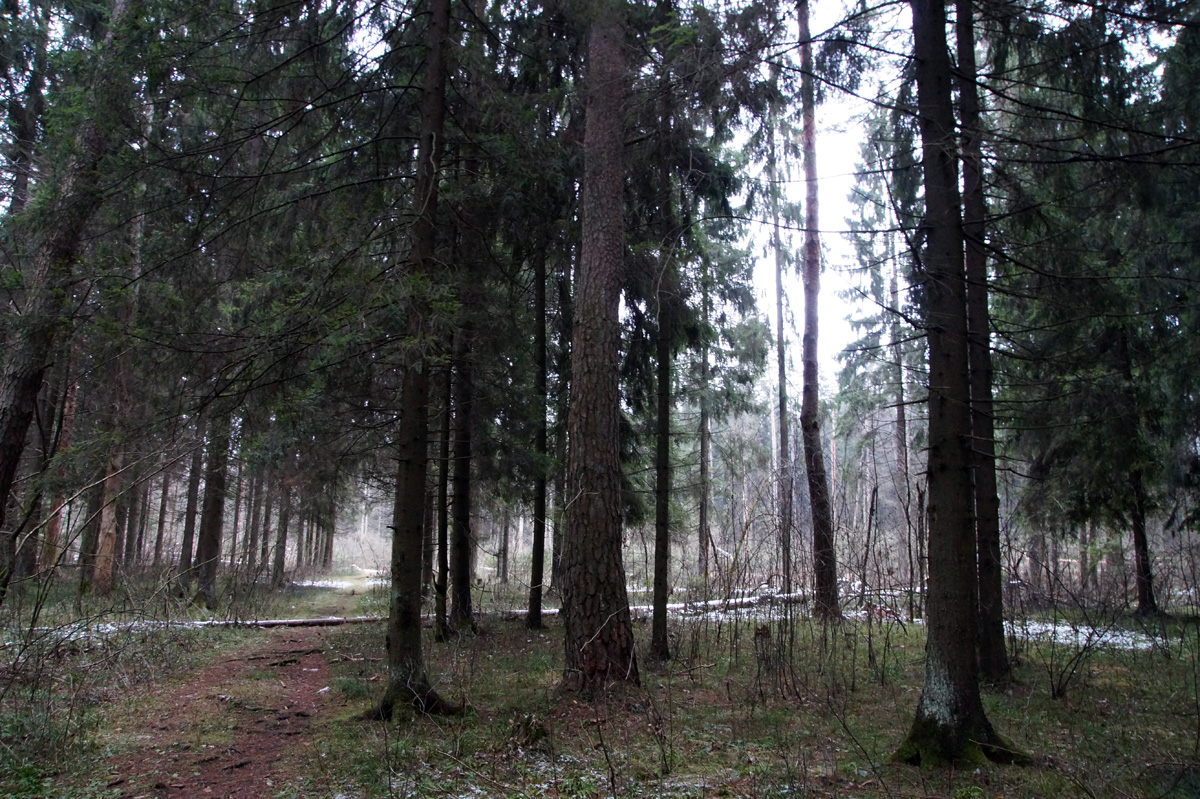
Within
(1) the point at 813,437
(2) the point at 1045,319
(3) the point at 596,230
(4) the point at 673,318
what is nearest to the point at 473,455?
(4) the point at 673,318

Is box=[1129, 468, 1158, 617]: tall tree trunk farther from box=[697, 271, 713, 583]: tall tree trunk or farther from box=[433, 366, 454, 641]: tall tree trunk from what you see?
box=[433, 366, 454, 641]: tall tree trunk

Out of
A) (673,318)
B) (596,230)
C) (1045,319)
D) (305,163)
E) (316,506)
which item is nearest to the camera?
(305,163)

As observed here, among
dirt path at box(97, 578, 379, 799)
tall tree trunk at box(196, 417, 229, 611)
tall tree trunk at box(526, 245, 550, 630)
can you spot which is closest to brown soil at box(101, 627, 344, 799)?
dirt path at box(97, 578, 379, 799)

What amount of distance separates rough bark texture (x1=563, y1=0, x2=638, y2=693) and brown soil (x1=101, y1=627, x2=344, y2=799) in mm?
2655

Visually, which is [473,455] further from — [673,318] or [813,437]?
[813,437]

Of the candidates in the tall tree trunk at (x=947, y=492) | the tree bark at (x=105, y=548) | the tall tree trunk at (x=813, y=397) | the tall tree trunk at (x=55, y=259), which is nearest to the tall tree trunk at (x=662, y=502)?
the tall tree trunk at (x=813, y=397)

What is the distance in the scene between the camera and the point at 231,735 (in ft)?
19.9

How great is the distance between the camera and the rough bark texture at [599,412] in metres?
7.31

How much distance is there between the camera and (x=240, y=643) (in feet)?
36.8

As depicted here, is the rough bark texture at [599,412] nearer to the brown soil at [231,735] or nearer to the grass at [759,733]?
the grass at [759,733]

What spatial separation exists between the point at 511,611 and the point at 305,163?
32.7 ft

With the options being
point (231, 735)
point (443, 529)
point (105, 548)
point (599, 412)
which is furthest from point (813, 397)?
point (105, 548)

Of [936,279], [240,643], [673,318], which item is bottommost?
[240,643]

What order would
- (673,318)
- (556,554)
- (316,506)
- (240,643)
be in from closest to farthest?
(673,318) → (240,643) → (316,506) → (556,554)
